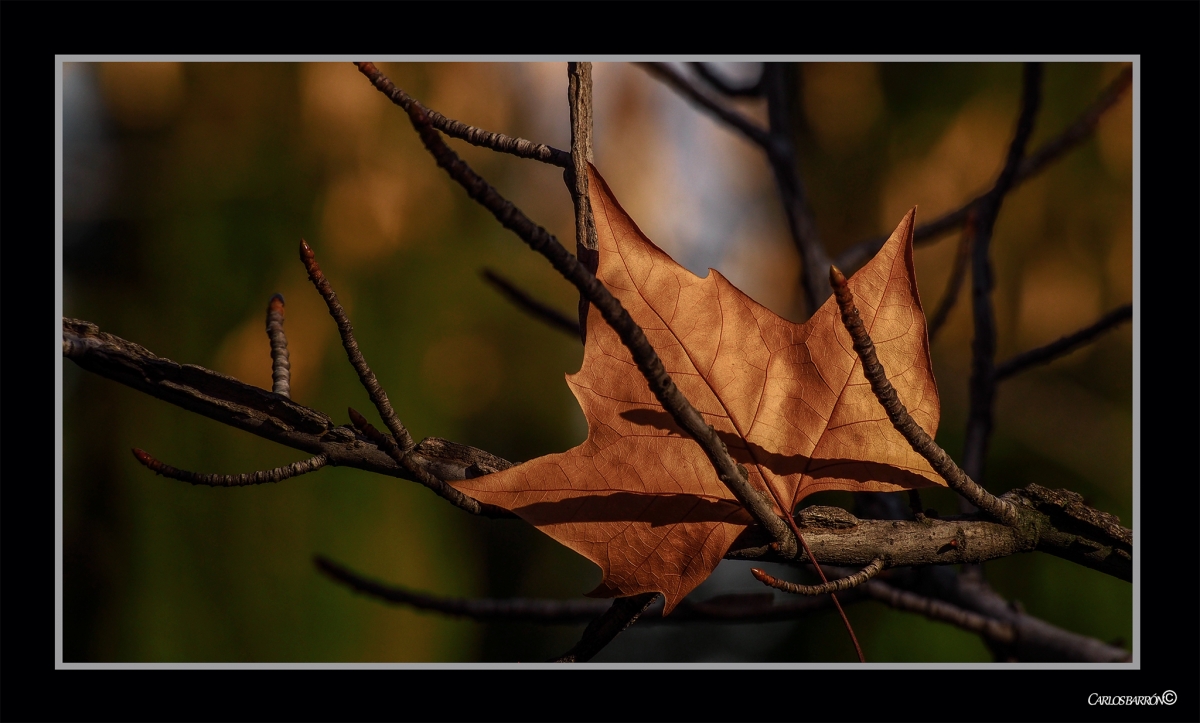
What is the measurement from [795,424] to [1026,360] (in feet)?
1.05

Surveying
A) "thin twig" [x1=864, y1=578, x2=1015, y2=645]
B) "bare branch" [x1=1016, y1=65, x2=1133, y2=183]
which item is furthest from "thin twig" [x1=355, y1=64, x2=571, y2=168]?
"bare branch" [x1=1016, y1=65, x2=1133, y2=183]

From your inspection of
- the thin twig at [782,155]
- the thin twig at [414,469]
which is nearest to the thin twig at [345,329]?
the thin twig at [414,469]

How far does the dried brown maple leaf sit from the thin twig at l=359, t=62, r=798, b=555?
4 cm

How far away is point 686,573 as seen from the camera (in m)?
0.27

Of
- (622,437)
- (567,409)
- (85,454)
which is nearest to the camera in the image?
(622,437)

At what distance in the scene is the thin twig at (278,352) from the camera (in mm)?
287

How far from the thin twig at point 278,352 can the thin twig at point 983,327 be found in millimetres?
461

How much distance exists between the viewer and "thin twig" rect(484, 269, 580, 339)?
1.42ft

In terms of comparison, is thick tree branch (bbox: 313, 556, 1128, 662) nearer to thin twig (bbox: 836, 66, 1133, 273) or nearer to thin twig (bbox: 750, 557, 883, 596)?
thin twig (bbox: 750, 557, 883, 596)

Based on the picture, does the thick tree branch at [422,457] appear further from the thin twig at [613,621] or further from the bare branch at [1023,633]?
the bare branch at [1023,633]

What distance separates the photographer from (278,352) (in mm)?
297

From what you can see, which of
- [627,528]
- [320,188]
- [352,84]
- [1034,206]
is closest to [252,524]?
[320,188]

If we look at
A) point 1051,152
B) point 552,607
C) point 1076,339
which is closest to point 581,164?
point 552,607

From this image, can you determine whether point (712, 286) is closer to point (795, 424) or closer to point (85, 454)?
point (795, 424)
